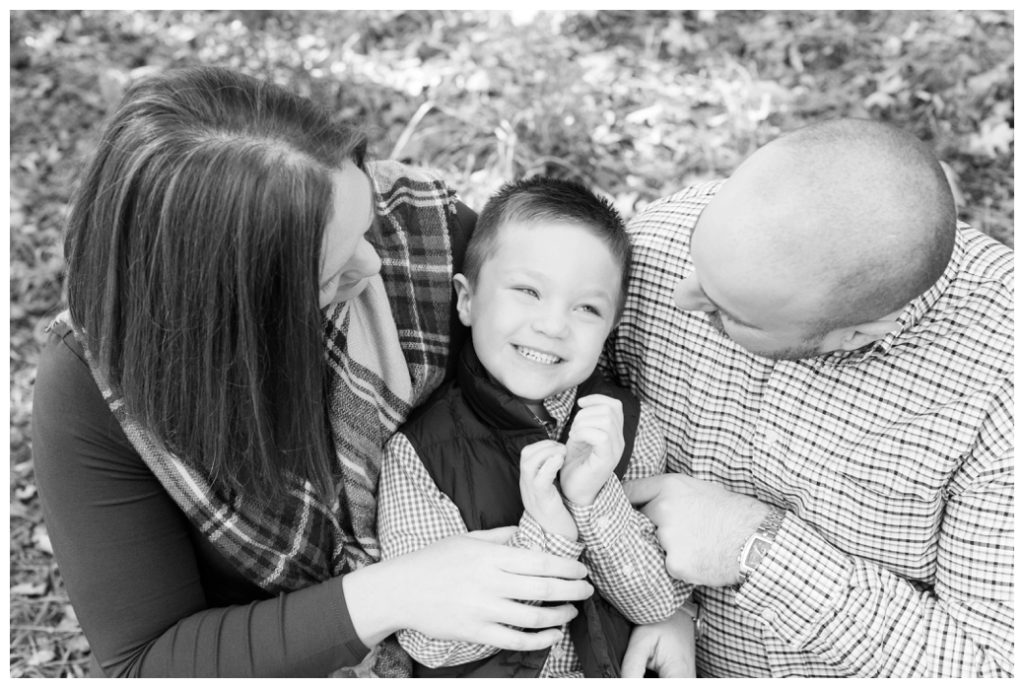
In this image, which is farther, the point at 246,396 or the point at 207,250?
→ the point at 246,396

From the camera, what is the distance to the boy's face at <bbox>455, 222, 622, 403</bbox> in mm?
2336

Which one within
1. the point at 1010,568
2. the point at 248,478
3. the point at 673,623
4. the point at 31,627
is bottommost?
the point at 31,627

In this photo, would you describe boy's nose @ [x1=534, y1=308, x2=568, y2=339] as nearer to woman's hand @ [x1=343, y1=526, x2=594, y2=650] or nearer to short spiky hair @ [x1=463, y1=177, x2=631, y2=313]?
short spiky hair @ [x1=463, y1=177, x2=631, y2=313]

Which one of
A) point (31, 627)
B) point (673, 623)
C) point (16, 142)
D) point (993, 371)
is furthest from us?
point (16, 142)

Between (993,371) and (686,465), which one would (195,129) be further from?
(993,371)

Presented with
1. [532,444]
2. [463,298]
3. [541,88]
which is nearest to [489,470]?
[532,444]

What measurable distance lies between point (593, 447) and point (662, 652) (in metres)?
0.65

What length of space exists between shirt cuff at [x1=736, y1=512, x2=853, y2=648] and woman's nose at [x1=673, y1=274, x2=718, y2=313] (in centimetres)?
59

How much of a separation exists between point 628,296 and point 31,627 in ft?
8.89

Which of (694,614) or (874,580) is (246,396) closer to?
(694,614)

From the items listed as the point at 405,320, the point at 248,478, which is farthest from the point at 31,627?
A: the point at 405,320

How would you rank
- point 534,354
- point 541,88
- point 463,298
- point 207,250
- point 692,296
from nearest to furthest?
point 207,250 < point 692,296 < point 534,354 < point 463,298 < point 541,88

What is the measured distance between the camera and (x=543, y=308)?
2344 millimetres

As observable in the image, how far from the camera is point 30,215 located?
4902mm
